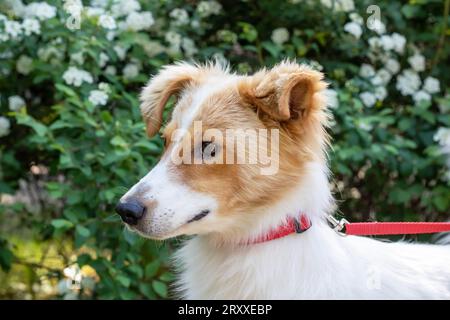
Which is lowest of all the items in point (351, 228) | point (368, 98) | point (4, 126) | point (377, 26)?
point (351, 228)

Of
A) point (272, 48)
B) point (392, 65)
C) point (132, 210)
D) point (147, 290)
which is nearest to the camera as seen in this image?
point (132, 210)

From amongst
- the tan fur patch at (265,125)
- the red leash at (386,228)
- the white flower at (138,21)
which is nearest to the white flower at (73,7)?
the white flower at (138,21)

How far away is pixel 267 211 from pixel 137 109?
1626mm

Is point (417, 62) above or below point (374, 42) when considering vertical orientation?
below

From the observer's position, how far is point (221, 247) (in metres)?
3.11

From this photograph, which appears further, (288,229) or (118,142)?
(118,142)

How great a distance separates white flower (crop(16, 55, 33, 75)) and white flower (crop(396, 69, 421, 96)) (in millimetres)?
2349

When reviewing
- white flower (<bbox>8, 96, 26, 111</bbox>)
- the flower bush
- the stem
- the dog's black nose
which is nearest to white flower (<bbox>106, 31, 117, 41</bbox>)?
the flower bush

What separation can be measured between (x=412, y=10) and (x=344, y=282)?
9.22 feet

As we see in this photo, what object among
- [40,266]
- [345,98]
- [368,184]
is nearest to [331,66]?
[345,98]

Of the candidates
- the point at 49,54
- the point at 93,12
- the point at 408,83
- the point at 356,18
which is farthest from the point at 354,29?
the point at 49,54

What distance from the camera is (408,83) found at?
511cm

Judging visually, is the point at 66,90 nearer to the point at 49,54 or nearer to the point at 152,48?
the point at 49,54

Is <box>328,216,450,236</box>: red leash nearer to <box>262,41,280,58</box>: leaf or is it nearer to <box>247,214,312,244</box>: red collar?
<box>247,214,312,244</box>: red collar
